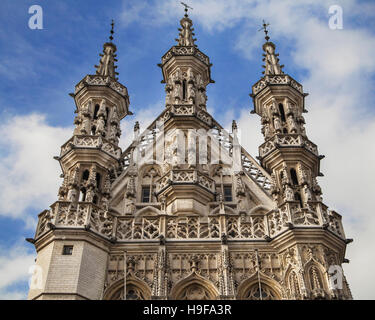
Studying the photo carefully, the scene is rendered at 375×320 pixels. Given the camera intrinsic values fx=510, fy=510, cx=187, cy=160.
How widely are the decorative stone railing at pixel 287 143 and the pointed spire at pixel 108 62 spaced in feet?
28.7

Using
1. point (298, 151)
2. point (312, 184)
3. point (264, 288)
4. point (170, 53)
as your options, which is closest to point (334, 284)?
point (264, 288)

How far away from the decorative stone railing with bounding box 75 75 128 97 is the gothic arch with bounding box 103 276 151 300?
10.4 metres

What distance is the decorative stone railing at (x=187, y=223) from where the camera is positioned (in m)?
18.9

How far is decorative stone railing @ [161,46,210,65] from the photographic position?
28455mm

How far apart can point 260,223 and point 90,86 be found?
1090 centimetres

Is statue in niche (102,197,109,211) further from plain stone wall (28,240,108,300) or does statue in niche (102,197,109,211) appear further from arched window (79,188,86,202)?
plain stone wall (28,240,108,300)

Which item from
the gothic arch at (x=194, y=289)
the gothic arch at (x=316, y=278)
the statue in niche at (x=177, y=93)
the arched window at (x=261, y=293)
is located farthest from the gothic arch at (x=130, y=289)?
the statue in niche at (x=177, y=93)

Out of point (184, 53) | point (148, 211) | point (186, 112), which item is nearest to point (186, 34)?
point (184, 53)

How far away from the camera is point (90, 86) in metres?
24.8

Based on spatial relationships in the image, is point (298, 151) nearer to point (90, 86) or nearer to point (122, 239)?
point (122, 239)

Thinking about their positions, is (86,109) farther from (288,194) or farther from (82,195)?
(288,194)

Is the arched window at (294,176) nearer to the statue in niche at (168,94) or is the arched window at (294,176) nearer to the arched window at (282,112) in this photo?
the arched window at (282,112)

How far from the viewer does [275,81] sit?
2556 centimetres

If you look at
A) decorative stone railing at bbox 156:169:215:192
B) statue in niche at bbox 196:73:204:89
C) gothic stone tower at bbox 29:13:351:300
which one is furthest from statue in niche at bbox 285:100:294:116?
statue in niche at bbox 196:73:204:89
